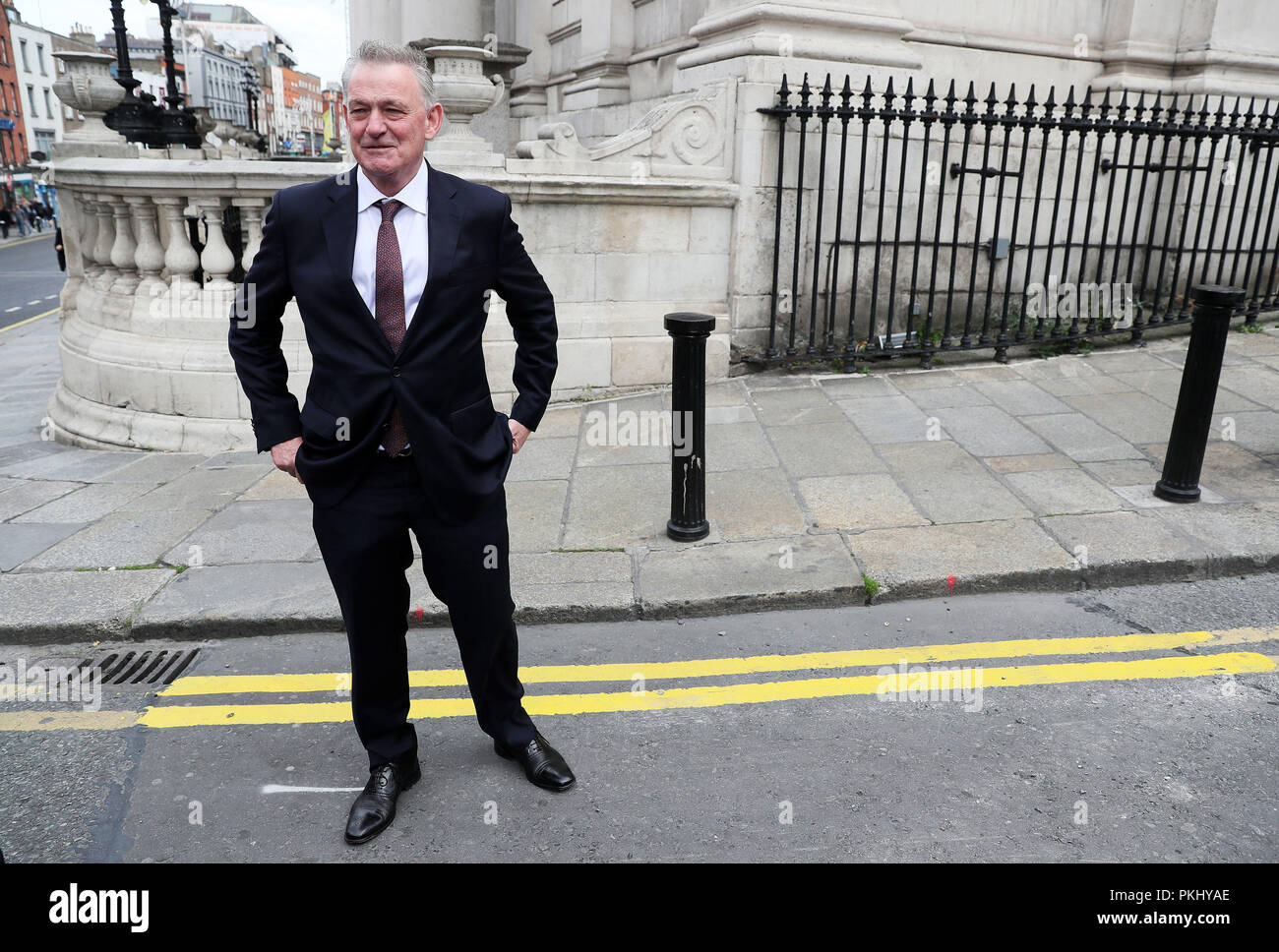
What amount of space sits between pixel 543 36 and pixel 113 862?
14495 mm

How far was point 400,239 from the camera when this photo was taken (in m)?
2.58

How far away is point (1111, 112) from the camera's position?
378 inches

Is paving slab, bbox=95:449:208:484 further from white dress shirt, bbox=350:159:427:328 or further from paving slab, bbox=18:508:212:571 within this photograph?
white dress shirt, bbox=350:159:427:328

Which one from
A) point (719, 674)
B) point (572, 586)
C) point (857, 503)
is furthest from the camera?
point (857, 503)

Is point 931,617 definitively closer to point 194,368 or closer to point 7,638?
point 7,638

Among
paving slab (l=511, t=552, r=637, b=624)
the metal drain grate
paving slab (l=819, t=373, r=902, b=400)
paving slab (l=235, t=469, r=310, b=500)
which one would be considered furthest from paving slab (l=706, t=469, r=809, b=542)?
the metal drain grate

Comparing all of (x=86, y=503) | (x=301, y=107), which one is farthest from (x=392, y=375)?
(x=301, y=107)

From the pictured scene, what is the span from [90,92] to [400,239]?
34.5 feet

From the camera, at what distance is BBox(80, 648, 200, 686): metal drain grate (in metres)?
3.77

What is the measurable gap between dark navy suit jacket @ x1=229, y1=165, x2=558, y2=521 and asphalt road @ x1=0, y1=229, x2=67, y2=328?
1852 centimetres

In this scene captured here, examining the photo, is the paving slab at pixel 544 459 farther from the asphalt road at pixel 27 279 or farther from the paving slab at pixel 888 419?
the asphalt road at pixel 27 279

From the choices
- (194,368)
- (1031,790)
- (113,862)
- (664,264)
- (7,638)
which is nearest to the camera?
(113,862)

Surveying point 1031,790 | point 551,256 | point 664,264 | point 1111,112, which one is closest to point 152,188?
point 551,256

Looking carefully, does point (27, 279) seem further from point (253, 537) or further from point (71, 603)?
point (71, 603)
